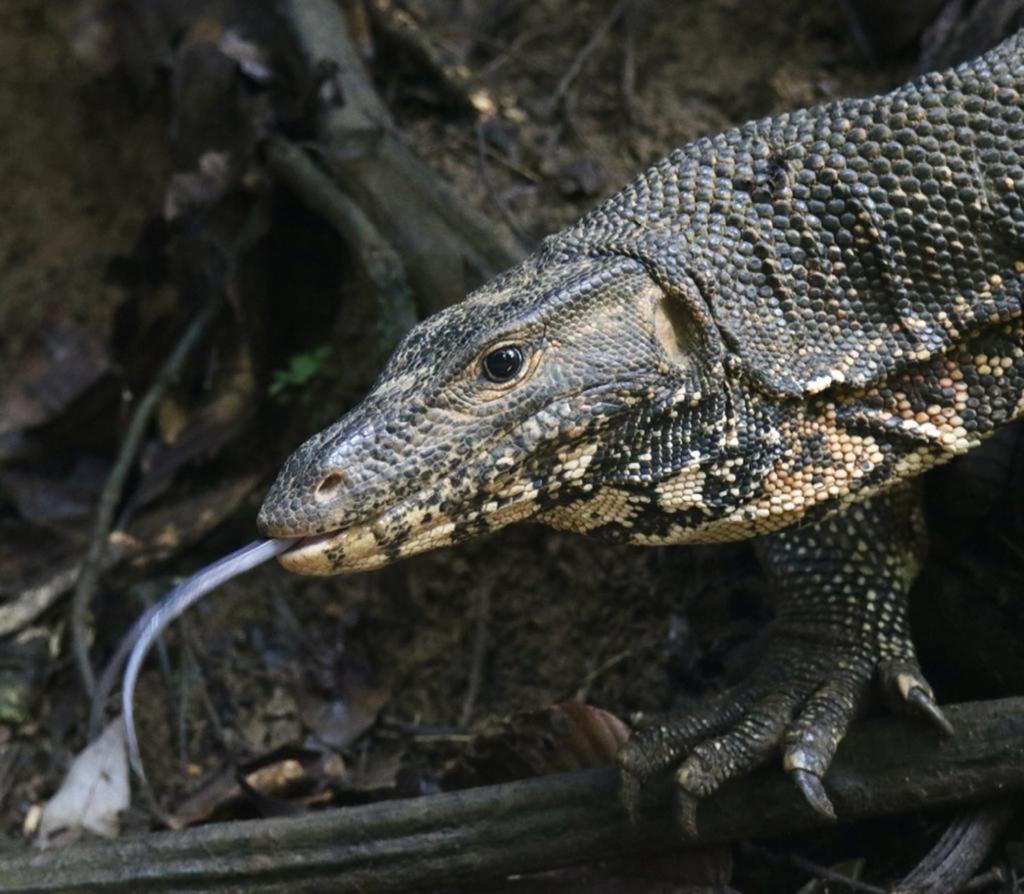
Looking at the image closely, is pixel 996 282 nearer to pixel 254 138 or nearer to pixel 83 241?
pixel 254 138

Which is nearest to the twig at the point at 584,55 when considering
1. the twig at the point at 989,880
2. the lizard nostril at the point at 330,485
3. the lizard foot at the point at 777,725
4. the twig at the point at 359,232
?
the twig at the point at 359,232

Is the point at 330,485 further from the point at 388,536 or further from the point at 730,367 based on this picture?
the point at 730,367

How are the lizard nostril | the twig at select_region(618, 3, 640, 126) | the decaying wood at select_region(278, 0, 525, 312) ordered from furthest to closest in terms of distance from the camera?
the twig at select_region(618, 3, 640, 126) → the decaying wood at select_region(278, 0, 525, 312) → the lizard nostril

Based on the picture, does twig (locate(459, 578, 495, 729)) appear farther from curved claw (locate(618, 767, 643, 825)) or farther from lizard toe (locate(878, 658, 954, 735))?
lizard toe (locate(878, 658, 954, 735))

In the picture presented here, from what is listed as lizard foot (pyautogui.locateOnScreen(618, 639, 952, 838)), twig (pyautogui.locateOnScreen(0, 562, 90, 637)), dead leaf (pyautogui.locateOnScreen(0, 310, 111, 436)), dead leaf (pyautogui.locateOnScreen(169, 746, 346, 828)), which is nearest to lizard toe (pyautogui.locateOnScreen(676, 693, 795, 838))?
lizard foot (pyautogui.locateOnScreen(618, 639, 952, 838))

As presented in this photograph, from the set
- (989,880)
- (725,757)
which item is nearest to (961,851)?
(989,880)

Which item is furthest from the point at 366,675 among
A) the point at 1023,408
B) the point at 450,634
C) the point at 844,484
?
the point at 1023,408
